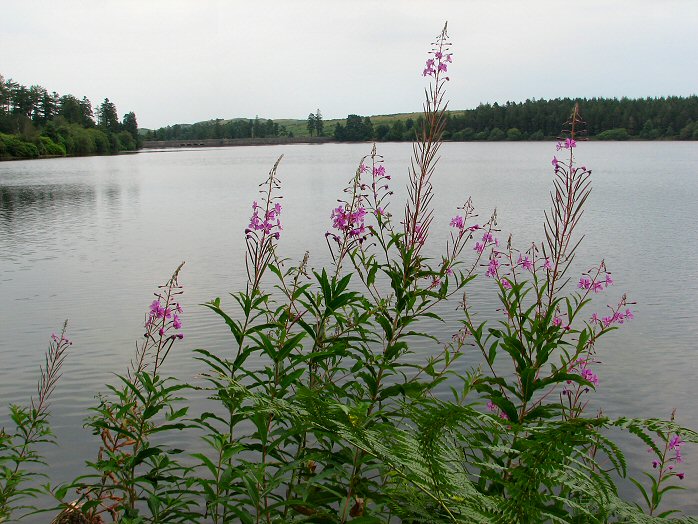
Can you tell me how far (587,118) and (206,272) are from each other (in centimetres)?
12938

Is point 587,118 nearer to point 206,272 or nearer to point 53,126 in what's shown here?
point 53,126

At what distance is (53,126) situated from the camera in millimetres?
122812

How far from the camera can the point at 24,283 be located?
1644 centimetres

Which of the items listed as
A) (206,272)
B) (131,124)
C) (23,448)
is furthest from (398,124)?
(23,448)

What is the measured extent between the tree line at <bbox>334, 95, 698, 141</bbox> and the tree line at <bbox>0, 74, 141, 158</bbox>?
2413 inches

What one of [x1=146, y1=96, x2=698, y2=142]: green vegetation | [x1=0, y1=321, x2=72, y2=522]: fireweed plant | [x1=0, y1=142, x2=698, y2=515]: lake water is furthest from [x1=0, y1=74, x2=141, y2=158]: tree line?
[x1=0, y1=321, x2=72, y2=522]: fireweed plant

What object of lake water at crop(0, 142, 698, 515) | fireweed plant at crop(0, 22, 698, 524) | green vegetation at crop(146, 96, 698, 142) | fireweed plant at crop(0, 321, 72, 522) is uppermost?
green vegetation at crop(146, 96, 698, 142)

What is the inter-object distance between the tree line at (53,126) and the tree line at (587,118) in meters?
61.3

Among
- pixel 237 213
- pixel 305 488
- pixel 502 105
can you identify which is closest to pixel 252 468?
pixel 305 488

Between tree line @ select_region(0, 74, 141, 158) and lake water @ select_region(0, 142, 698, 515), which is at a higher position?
tree line @ select_region(0, 74, 141, 158)

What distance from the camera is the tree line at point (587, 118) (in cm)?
13850

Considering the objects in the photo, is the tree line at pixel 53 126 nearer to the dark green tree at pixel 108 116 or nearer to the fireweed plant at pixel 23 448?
the dark green tree at pixel 108 116

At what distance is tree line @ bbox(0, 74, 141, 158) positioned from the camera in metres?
108

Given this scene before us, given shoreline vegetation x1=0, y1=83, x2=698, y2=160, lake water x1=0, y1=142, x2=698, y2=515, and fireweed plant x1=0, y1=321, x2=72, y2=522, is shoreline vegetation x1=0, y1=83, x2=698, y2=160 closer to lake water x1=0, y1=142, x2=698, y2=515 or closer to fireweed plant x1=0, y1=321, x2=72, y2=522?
lake water x1=0, y1=142, x2=698, y2=515
